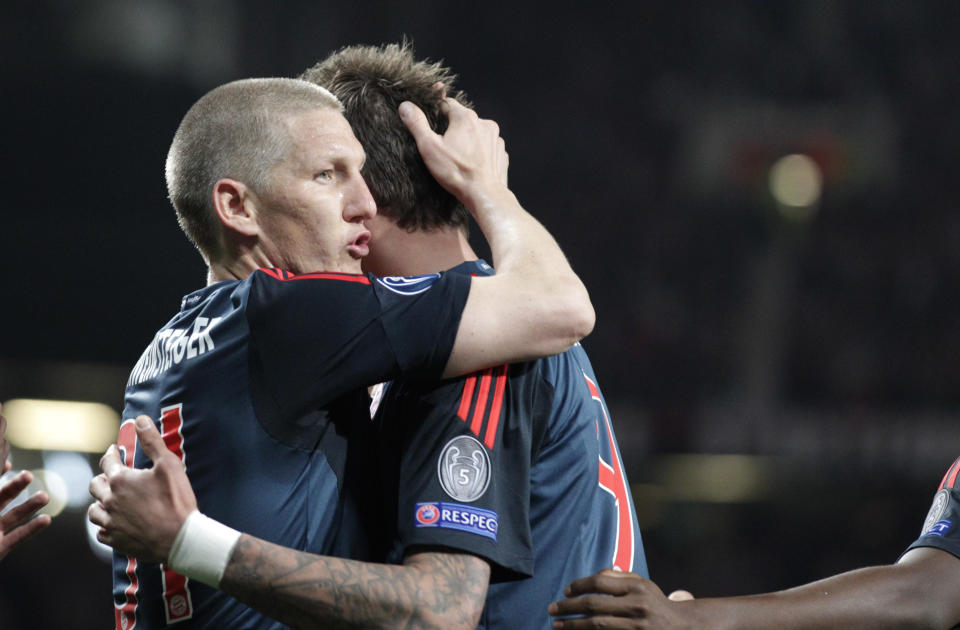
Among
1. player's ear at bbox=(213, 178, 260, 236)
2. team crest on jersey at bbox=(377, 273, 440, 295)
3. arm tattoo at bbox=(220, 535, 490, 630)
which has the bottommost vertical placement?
arm tattoo at bbox=(220, 535, 490, 630)

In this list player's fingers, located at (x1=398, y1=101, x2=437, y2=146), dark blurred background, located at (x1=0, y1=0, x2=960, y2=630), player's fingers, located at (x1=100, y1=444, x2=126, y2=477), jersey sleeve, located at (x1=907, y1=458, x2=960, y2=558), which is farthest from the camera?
dark blurred background, located at (x1=0, y1=0, x2=960, y2=630)

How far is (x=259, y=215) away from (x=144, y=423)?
592 mm

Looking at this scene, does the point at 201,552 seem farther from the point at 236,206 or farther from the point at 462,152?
the point at 462,152

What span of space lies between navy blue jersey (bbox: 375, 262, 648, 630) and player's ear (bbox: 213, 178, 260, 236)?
472 millimetres

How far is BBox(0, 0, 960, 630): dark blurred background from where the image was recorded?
11047 mm

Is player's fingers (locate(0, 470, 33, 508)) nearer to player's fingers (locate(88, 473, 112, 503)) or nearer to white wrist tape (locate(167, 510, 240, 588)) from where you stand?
player's fingers (locate(88, 473, 112, 503))

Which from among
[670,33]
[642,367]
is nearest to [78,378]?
[642,367]

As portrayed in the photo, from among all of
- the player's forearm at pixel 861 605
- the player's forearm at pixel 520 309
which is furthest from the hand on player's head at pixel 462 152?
the player's forearm at pixel 861 605

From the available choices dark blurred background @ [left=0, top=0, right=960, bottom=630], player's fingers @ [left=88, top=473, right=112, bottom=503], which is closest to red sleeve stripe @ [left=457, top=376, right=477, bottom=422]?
player's fingers @ [left=88, top=473, right=112, bottom=503]

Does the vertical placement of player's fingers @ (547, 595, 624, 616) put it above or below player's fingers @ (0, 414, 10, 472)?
below

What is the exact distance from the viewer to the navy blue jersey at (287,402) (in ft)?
6.30

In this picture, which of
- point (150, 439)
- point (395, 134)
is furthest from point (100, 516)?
point (395, 134)

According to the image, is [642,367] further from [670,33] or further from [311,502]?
[311,502]

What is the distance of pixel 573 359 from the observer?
2336 mm
